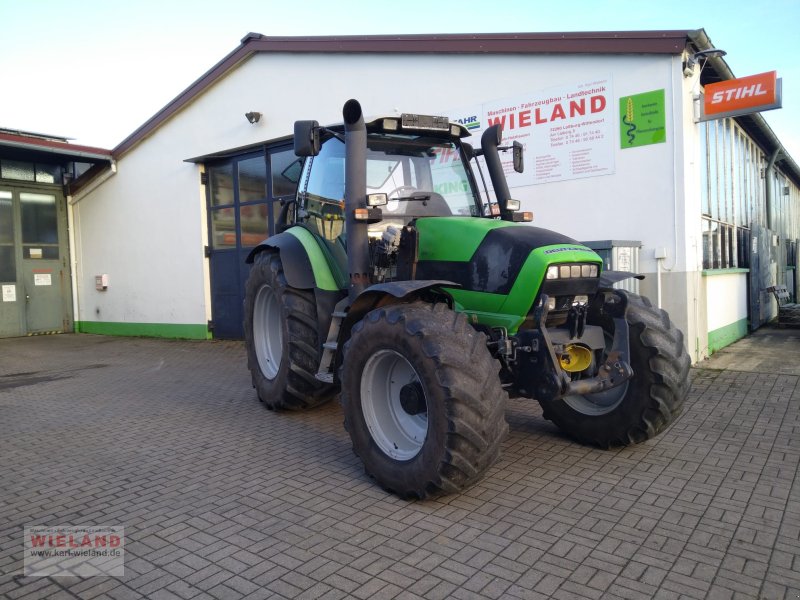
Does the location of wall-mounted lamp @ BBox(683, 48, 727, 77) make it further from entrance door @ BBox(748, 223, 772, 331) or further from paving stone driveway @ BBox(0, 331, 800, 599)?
entrance door @ BBox(748, 223, 772, 331)

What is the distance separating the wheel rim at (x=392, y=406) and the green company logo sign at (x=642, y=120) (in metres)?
4.86

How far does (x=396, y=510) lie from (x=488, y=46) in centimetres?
671

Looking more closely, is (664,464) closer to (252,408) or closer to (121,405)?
(252,408)

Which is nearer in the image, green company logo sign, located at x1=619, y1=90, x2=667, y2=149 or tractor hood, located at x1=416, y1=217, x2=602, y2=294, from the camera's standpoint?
tractor hood, located at x1=416, y1=217, x2=602, y2=294

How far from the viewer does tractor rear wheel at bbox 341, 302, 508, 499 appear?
338 cm

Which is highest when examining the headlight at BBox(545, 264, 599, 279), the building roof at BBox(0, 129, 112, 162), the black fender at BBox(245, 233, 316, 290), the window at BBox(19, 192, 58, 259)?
the building roof at BBox(0, 129, 112, 162)

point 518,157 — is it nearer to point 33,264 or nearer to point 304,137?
point 304,137

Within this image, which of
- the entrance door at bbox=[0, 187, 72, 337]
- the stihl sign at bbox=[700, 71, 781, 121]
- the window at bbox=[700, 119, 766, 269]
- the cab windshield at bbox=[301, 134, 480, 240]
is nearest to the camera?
the cab windshield at bbox=[301, 134, 480, 240]

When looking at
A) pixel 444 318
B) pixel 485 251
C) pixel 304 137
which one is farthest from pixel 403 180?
pixel 444 318

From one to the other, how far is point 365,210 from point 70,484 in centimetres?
276

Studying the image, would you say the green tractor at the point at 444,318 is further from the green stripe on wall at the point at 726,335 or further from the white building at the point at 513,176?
the green stripe on wall at the point at 726,335

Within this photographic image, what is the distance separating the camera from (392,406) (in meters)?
4.18

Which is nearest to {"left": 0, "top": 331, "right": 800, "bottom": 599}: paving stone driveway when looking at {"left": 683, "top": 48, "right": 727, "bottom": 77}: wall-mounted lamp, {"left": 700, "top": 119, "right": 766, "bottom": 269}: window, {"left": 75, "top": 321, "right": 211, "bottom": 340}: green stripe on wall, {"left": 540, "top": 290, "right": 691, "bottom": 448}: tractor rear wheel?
{"left": 540, "top": 290, "right": 691, "bottom": 448}: tractor rear wheel

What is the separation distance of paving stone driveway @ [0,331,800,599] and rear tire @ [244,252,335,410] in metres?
0.24
